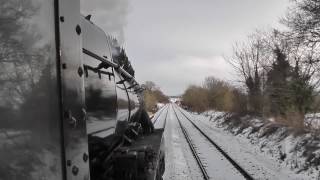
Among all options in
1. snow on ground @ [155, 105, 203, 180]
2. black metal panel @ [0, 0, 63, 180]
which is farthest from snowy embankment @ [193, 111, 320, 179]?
black metal panel @ [0, 0, 63, 180]

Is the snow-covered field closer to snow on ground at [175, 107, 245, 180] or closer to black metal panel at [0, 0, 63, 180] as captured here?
snow on ground at [175, 107, 245, 180]

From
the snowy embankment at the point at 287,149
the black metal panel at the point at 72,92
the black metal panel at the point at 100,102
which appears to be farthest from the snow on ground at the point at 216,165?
the black metal panel at the point at 72,92

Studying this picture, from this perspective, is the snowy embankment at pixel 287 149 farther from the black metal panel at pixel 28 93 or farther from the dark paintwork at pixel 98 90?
the black metal panel at pixel 28 93

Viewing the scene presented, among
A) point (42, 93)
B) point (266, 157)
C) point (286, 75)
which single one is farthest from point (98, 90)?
point (286, 75)

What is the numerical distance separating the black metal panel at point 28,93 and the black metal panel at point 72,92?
0.06 meters

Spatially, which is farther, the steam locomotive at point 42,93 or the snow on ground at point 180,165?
the snow on ground at point 180,165

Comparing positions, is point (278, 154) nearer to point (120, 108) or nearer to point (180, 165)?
point (180, 165)

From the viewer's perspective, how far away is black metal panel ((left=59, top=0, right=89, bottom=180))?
1772mm

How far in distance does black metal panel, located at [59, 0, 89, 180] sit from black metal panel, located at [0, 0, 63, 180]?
0.06 meters

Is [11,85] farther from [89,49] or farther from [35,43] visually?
[89,49]

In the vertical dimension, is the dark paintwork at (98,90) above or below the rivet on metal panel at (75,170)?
above

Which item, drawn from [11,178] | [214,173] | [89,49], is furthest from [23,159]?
[214,173]

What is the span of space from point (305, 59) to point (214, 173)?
13626mm

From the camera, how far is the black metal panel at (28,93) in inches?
59.5
